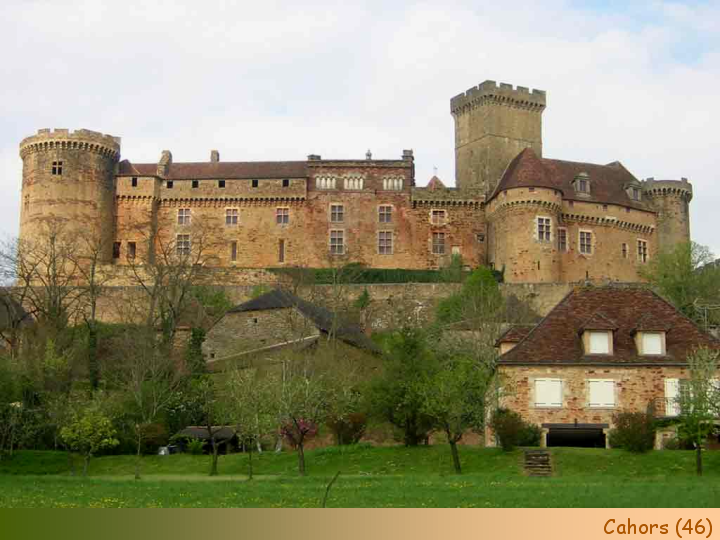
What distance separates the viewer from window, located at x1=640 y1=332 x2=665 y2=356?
127 feet

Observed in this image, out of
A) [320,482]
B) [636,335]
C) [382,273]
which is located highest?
[382,273]

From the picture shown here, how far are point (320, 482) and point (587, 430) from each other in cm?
1169

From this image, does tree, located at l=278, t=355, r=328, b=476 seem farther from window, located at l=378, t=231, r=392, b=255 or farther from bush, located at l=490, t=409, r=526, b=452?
window, located at l=378, t=231, r=392, b=255

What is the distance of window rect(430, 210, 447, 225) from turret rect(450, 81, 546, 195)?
12.9 feet

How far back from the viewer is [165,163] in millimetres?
82125

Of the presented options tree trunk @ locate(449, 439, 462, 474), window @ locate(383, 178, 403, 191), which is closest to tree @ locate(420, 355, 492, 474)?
tree trunk @ locate(449, 439, 462, 474)

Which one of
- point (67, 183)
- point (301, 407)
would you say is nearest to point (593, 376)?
point (301, 407)

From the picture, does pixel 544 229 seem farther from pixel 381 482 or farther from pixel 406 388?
pixel 381 482

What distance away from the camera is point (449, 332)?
188 feet

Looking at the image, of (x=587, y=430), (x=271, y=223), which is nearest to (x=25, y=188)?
(x=271, y=223)

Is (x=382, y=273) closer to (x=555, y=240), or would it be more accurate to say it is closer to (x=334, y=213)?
(x=334, y=213)

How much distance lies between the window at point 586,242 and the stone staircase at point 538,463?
46308mm

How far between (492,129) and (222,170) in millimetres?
19609

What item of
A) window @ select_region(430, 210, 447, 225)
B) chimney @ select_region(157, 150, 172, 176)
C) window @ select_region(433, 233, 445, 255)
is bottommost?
window @ select_region(433, 233, 445, 255)
